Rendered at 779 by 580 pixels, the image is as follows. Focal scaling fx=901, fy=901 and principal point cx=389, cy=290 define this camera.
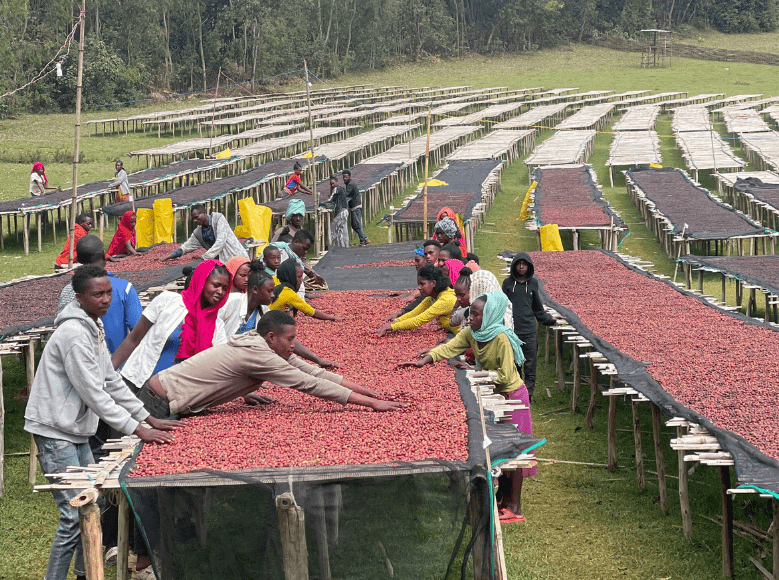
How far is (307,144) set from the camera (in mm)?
29281

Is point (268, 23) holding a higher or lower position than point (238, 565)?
higher

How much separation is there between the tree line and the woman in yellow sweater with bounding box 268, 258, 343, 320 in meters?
33.3

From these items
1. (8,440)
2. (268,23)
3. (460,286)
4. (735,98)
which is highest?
(268,23)

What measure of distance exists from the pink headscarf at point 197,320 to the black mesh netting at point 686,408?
2.79 metres

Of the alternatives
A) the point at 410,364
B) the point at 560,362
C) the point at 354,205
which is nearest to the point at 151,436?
the point at 410,364

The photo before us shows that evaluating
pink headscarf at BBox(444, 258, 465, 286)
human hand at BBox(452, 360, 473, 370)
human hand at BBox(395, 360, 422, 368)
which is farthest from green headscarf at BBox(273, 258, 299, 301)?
human hand at BBox(452, 360, 473, 370)

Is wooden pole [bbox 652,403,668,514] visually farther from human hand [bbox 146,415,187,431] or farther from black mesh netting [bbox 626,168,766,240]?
black mesh netting [bbox 626,168,766,240]

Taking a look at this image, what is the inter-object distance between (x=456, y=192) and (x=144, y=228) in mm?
6717

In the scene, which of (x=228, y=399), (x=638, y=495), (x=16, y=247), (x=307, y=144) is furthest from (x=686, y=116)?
(x=228, y=399)

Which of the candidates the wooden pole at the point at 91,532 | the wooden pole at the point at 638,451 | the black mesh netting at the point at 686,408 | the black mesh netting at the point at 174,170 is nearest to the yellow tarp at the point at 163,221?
the black mesh netting at the point at 174,170

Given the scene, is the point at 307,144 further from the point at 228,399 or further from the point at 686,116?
the point at 228,399

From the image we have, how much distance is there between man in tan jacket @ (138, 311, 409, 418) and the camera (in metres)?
4.56

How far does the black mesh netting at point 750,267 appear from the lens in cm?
966

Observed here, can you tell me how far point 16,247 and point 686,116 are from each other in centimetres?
2491
